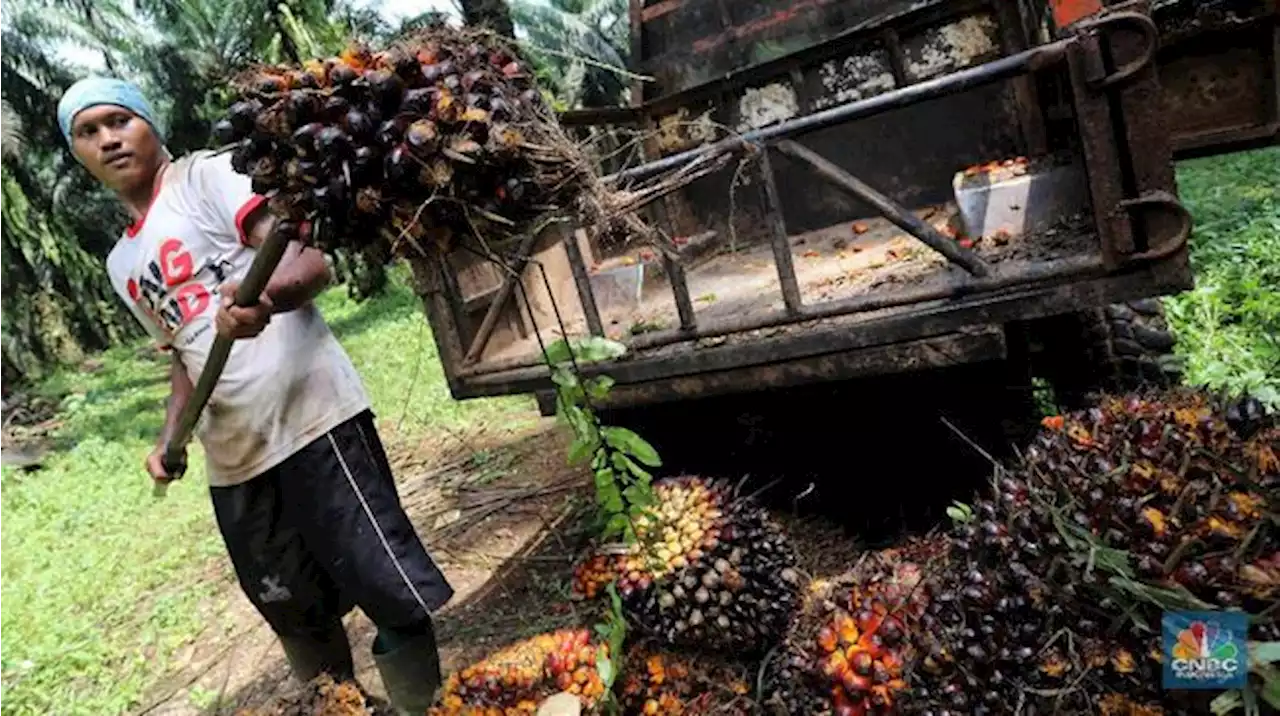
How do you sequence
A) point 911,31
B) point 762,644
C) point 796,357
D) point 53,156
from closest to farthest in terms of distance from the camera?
point 762,644, point 796,357, point 911,31, point 53,156

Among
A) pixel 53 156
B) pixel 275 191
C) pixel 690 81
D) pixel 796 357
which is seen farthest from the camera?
pixel 53 156

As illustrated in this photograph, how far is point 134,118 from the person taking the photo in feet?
7.71

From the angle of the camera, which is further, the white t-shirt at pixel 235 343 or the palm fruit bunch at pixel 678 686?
the white t-shirt at pixel 235 343

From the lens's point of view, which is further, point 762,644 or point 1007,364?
point 1007,364

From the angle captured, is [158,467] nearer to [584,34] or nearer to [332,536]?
[332,536]

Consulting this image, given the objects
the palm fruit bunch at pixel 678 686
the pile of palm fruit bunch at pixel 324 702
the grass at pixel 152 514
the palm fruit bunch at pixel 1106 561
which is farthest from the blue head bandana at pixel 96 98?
the grass at pixel 152 514

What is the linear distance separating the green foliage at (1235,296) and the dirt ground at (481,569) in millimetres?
1708

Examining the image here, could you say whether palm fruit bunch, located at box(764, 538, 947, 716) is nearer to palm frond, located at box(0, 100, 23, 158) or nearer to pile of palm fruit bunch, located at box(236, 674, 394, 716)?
pile of palm fruit bunch, located at box(236, 674, 394, 716)

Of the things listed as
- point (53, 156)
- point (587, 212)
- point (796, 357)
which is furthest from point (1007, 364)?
point (53, 156)

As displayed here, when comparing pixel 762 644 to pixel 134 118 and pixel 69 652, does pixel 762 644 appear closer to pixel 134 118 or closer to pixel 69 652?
pixel 134 118

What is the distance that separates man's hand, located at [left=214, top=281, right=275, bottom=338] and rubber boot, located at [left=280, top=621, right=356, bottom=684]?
116cm

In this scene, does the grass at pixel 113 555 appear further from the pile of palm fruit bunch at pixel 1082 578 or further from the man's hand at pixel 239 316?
the pile of palm fruit bunch at pixel 1082 578

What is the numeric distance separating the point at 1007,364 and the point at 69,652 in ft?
15.1

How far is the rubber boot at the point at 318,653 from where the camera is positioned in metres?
2.59
